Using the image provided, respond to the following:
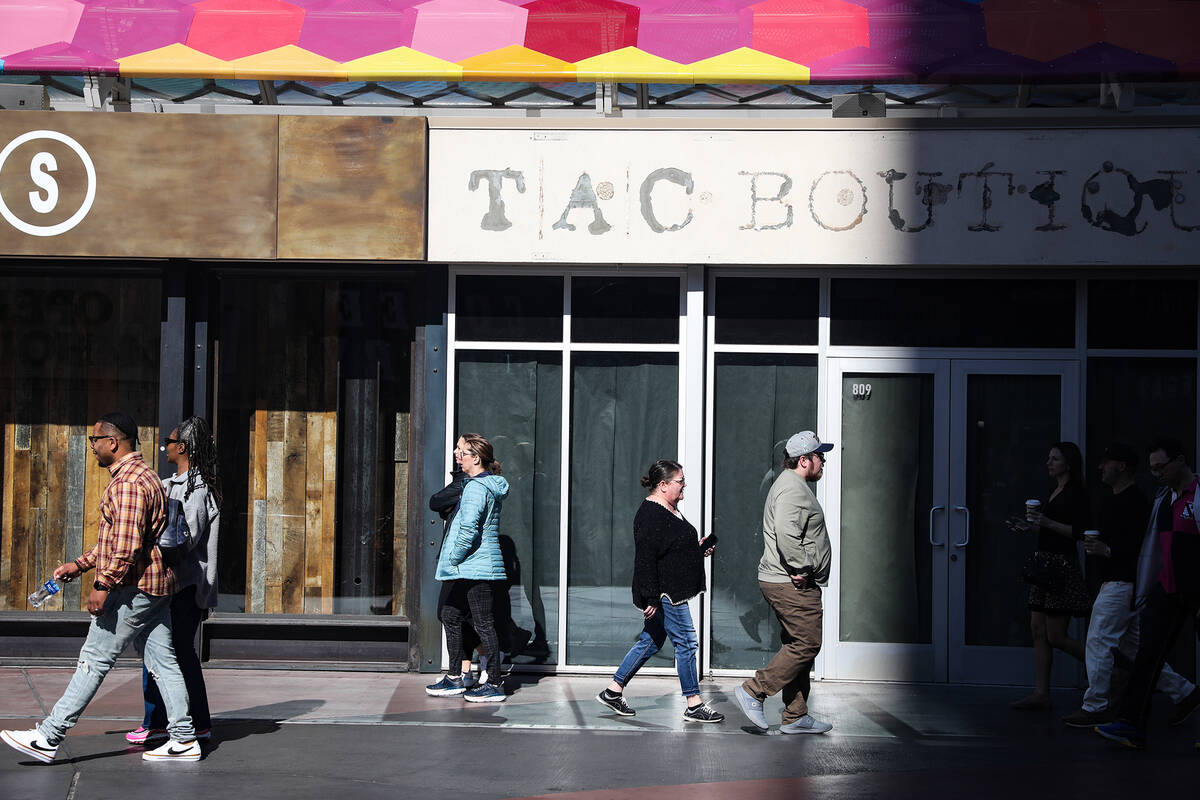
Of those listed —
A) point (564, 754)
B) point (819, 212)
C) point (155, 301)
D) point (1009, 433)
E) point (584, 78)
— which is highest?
point (584, 78)

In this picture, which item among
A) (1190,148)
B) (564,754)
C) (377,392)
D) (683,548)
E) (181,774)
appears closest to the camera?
(181,774)

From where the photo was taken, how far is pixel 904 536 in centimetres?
1031

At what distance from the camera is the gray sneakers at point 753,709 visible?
8172 mm

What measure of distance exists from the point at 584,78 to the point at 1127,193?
169 inches

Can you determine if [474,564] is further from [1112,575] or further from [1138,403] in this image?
[1138,403]

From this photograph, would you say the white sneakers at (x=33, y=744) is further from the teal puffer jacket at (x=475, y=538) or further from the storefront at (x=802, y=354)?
the storefront at (x=802, y=354)

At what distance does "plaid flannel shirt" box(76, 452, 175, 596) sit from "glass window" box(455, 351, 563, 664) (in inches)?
140

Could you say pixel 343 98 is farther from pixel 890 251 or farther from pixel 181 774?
pixel 181 774

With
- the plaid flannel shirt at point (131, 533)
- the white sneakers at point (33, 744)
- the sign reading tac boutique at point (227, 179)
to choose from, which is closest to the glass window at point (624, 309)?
the sign reading tac boutique at point (227, 179)

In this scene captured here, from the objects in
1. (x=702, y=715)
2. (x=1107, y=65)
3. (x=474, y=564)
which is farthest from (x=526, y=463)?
(x=1107, y=65)

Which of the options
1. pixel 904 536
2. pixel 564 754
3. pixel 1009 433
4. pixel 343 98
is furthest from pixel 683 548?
pixel 343 98

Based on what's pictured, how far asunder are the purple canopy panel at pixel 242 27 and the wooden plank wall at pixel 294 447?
194 centimetres

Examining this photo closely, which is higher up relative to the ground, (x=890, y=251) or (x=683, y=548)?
(x=890, y=251)

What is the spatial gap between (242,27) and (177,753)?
6.00 meters
